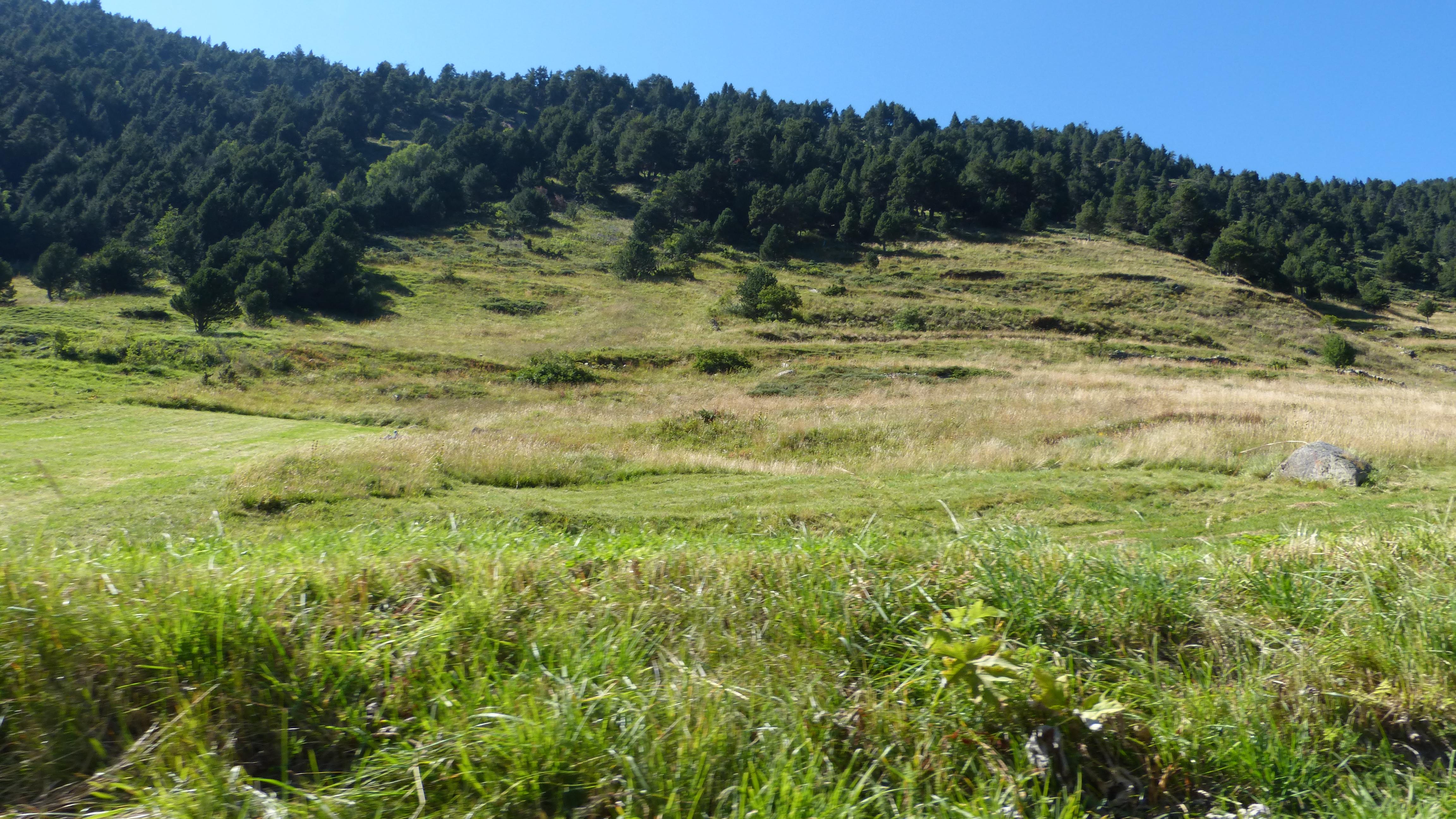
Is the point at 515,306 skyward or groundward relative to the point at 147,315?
skyward

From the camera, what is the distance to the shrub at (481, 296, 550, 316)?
202 feet

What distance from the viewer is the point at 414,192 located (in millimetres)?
98438

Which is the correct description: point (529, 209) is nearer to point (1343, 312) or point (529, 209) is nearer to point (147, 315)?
point (147, 315)

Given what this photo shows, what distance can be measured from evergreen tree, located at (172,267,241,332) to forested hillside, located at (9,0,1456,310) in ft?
2.05

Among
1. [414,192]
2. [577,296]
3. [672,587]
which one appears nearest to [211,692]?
[672,587]

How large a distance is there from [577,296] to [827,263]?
1151 inches

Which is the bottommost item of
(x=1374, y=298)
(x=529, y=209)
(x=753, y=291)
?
(x=753, y=291)

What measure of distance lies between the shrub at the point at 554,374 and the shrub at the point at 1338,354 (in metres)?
42.5

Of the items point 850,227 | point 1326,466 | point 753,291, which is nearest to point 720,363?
point 753,291

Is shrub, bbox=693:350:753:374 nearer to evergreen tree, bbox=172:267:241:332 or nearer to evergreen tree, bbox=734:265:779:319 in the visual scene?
evergreen tree, bbox=734:265:779:319

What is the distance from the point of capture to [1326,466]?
11828mm

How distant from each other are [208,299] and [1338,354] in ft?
229

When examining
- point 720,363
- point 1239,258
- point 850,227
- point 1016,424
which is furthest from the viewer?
point 850,227

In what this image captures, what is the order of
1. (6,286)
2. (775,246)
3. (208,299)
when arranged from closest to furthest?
(208,299)
(6,286)
(775,246)
